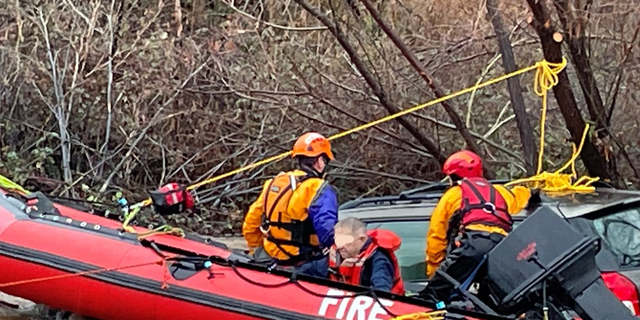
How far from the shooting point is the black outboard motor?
13.2 feet

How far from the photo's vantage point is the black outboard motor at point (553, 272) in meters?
4.02

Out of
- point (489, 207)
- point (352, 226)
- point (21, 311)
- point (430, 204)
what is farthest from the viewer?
point (21, 311)

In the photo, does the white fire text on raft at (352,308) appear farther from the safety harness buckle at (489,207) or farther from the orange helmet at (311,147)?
the orange helmet at (311,147)

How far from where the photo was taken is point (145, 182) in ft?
37.8

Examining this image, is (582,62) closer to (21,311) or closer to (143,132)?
(21,311)

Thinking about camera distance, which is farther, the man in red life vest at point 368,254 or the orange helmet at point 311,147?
the orange helmet at point 311,147

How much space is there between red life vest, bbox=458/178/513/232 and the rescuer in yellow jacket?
905 millimetres

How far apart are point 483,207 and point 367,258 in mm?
674

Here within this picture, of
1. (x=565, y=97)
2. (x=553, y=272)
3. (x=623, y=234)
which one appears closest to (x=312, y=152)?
(x=623, y=234)

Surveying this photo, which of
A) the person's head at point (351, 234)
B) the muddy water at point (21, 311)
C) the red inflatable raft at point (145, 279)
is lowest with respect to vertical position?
the muddy water at point (21, 311)

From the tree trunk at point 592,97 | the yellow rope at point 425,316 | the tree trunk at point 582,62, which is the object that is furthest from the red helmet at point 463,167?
the tree trunk at point 592,97

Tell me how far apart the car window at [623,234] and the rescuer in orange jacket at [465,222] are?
41cm

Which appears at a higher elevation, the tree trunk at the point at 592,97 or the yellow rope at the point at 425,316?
the tree trunk at the point at 592,97

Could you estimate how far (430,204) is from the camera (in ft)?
18.6
